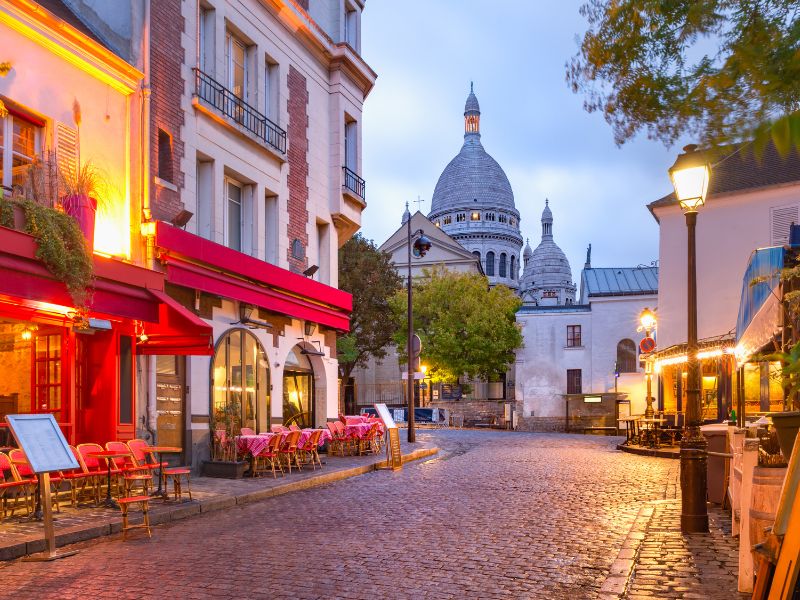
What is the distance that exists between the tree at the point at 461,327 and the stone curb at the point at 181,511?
1422 inches

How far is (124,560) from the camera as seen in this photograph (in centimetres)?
774

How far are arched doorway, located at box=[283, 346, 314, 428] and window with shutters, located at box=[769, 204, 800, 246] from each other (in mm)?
17617

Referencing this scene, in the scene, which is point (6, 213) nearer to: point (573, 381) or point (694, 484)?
point (694, 484)

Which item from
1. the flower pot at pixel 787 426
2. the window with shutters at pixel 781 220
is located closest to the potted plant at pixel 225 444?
the flower pot at pixel 787 426

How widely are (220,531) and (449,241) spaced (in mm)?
61645

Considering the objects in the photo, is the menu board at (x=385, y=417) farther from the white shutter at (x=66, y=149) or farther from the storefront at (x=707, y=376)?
the storefront at (x=707, y=376)

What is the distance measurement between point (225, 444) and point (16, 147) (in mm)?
6658

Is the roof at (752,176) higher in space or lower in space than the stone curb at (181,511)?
higher

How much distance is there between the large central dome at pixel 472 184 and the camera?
113 meters

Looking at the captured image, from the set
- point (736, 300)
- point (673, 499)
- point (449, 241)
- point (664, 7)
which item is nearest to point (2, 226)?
point (664, 7)

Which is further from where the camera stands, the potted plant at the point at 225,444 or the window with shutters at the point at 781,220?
the window with shutters at the point at 781,220

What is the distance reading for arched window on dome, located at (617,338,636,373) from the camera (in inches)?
1992

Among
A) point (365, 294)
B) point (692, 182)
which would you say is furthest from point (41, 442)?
point (365, 294)

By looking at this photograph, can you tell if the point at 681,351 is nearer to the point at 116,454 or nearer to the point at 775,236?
the point at 775,236
